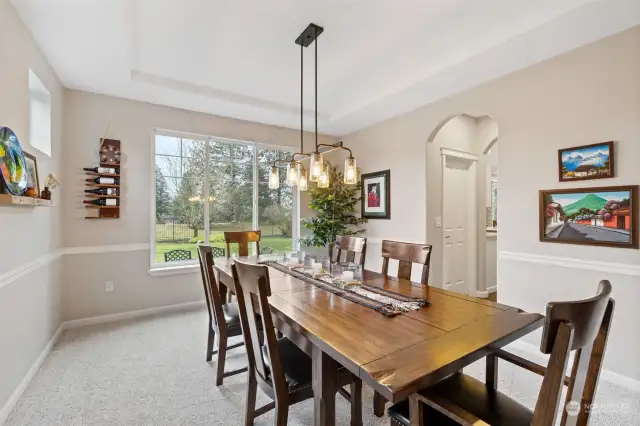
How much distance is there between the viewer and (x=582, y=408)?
3.51 ft

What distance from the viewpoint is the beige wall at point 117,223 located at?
334 cm

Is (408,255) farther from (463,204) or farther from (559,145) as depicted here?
(463,204)

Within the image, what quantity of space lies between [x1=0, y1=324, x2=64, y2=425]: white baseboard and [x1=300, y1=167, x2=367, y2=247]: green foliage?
300cm

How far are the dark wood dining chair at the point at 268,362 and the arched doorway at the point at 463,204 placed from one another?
2601 millimetres

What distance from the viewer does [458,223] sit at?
4.38 metres

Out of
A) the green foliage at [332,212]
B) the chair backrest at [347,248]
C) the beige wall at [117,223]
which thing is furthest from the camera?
the green foliage at [332,212]

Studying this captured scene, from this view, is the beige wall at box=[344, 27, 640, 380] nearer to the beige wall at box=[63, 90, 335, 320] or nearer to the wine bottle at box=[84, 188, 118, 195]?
the beige wall at box=[63, 90, 335, 320]

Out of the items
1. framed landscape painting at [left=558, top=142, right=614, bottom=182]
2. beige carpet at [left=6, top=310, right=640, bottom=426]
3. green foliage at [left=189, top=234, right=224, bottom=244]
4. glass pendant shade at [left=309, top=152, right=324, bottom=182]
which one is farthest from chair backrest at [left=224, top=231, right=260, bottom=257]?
framed landscape painting at [left=558, top=142, right=614, bottom=182]

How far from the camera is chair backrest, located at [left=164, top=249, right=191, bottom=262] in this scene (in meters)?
3.97

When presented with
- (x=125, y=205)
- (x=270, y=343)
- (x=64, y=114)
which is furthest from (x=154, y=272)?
(x=270, y=343)

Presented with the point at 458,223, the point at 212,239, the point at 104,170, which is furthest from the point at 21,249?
the point at 458,223

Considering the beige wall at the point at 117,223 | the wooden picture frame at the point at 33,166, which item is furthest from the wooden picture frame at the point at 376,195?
the wooden picture frame at the point at 33,166

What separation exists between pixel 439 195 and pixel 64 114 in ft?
14.5

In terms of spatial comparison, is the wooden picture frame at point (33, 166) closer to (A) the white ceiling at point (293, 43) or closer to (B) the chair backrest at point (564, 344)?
(A) the white ceiling at point (293, 43)
